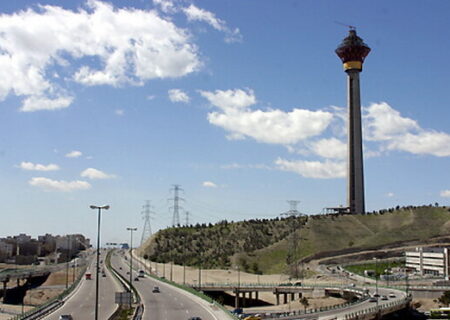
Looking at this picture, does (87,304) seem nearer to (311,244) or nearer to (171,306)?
(171,306)

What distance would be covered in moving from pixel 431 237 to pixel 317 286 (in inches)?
3341

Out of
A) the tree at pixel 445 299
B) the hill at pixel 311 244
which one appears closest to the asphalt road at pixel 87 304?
the tree at pixel 445 299

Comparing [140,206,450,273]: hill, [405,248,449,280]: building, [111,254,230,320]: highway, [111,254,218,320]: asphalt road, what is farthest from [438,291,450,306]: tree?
[140,206,450,273]: hill

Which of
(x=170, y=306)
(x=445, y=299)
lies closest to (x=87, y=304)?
(x=170, y=306)

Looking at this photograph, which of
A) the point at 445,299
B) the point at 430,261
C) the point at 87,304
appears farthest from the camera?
the point at 430,261

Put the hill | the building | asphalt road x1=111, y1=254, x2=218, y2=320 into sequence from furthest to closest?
the hill < the building < asphalt road x1=111, y1=254, x2=218, y2=320

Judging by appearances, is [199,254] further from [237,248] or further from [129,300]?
[129,300]

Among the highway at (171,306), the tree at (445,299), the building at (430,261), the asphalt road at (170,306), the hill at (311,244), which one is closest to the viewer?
the highway at (171,306)

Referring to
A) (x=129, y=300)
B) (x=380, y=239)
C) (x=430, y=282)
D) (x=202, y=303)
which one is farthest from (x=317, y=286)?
(x=380, y=239)

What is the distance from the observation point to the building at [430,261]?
137 m

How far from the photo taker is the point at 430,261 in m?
142

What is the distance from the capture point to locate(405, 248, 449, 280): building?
136875 millimetres

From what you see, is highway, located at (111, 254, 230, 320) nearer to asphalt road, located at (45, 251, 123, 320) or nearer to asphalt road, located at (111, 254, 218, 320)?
asphalt road, located at (111, 254, 218, 320)

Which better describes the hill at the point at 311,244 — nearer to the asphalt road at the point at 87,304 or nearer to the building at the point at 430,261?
the building at the point at 430,261
